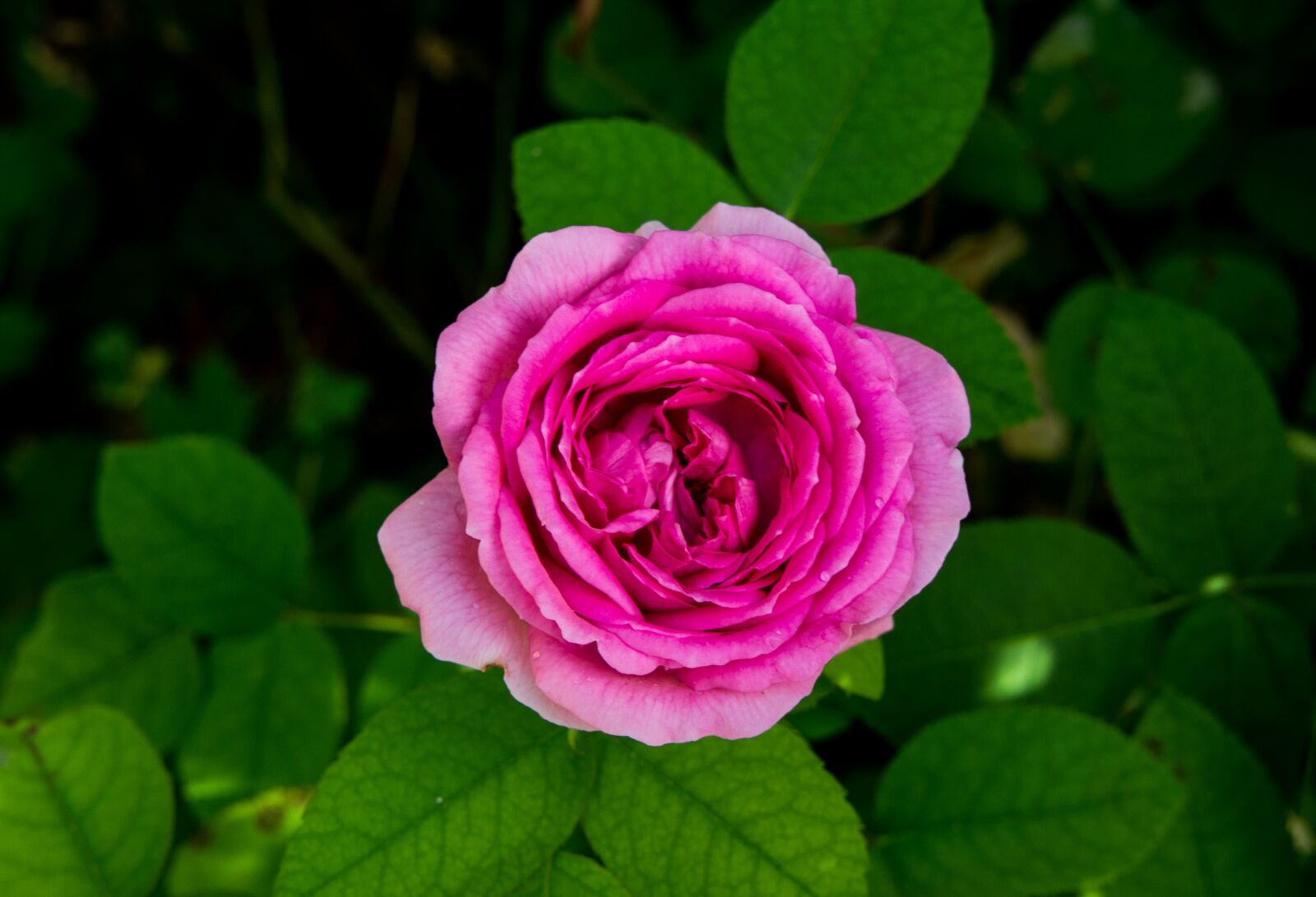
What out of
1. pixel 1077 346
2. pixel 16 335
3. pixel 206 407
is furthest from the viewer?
pixel 16 335

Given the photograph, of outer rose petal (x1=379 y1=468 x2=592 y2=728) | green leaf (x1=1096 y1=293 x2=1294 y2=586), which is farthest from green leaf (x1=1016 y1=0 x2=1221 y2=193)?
outer rose petal (x1=379 y1=468 x2=592 y2=728)

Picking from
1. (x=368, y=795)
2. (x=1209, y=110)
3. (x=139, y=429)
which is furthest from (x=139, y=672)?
(x=1209, y=110)

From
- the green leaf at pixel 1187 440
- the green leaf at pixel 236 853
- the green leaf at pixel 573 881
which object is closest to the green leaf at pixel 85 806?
the green leaf at pixel 236 853

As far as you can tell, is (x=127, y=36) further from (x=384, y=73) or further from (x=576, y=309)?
(x=576, y=309)

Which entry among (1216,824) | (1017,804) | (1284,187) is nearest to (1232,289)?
(1284,187)

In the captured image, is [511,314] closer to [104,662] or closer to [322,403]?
[104,662]

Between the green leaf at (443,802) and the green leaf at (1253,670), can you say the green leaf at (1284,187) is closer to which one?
the green leaf at (1253,670)
